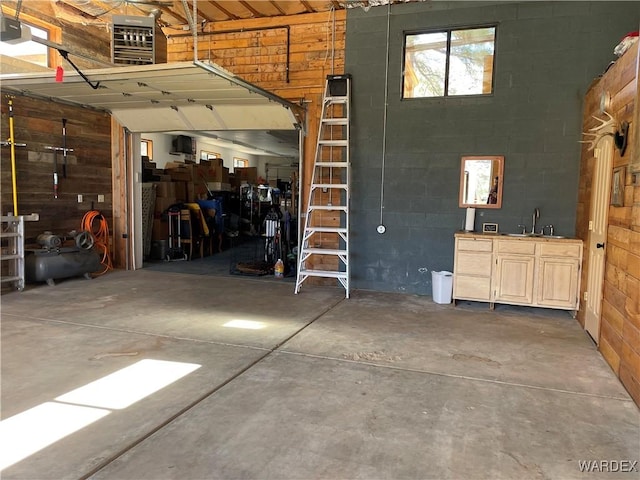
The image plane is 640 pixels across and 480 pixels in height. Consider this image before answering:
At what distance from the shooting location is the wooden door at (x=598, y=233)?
4.06m

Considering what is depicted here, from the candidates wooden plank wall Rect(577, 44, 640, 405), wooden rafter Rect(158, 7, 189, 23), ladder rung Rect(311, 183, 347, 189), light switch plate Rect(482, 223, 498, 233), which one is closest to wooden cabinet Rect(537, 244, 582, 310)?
light switch plate Rect(482, 223, 498, 233)

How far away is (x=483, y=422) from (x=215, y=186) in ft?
33.7

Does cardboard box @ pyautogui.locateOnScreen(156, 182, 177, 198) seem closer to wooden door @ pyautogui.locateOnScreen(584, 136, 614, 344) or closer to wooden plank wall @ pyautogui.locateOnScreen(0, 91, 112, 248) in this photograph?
wooden plank wall @ pyautogui.locateOnScreen(0, 91, 112, 248)

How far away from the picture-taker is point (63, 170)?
6.65 meters

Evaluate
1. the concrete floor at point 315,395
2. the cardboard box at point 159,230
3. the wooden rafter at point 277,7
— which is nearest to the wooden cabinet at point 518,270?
the concrete floor at point 315,395

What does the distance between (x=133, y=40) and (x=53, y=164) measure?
252 cm

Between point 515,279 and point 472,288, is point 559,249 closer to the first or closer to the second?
point 515,279

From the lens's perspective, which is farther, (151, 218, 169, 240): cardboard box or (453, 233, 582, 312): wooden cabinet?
(151, 218, 169, 240): cardboard box

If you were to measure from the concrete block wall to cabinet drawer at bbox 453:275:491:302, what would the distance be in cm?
59

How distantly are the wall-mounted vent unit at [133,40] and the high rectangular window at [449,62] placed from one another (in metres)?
3.33

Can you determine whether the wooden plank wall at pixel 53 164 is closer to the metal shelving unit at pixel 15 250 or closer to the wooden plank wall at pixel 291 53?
the metal shelving unit at pixel 15 250

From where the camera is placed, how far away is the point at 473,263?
214 inches

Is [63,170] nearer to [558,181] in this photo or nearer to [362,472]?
[362,472]

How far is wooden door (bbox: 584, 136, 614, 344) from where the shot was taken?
4062 millimetres
